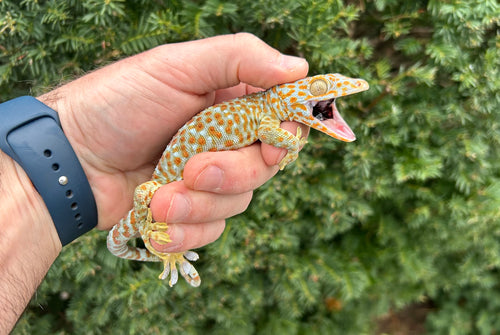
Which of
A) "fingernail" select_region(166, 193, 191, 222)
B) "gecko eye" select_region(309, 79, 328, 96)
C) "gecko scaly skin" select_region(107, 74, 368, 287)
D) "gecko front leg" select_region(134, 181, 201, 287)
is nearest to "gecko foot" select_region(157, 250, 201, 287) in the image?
"gecko front leg" select_region(134, 181, 201, 287)

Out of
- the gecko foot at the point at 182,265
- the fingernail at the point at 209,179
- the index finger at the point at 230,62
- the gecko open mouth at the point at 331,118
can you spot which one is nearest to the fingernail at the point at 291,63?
the index finger at the point at 230,62

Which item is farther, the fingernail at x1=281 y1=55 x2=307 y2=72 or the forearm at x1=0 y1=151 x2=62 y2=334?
the fingernail at x1=281 y1=55 x2=307 y2=72

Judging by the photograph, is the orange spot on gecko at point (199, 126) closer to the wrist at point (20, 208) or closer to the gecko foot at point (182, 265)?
the gecko foot at point (182, 265)

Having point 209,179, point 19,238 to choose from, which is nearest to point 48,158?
point 19,238

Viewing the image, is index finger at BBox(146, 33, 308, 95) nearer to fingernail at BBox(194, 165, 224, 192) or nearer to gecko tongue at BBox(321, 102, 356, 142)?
gecko tongue at BBox(321, 102, 356, 142)

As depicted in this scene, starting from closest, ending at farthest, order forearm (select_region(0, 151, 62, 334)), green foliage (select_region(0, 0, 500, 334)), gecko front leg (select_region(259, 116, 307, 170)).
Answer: forearm (select_region(0, 151, 62, 334)) → gecko front leg (select_region(259, 116, 307, 170)) → green foliage (select_region(0, 0, 500, 334))

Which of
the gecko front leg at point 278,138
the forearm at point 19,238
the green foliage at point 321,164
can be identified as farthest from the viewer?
the green foliage at point 321,164

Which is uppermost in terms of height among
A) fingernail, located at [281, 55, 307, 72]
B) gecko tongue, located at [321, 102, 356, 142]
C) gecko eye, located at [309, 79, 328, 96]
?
fingernail, located at [281, 55, 307, 72]
